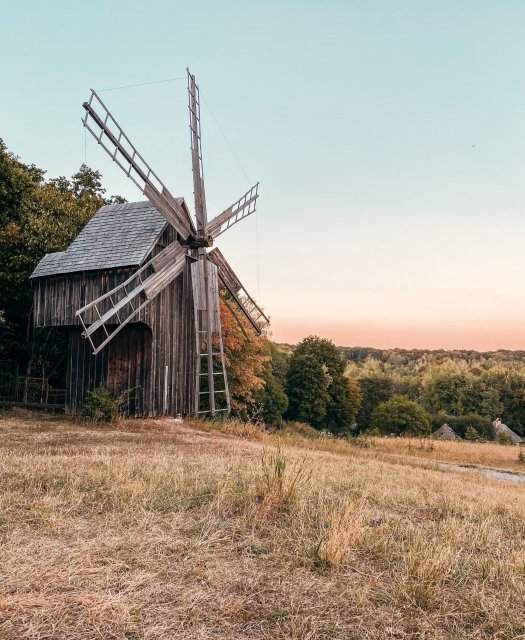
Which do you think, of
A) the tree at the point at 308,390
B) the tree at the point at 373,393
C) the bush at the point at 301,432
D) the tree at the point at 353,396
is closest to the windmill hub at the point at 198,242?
the bush at the point at 301,432

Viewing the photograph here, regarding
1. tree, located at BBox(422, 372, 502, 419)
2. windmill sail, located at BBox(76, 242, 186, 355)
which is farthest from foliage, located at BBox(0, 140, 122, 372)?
tree, located at BBox(422, 372, 502, 419)

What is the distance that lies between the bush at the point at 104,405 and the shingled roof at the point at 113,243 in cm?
470

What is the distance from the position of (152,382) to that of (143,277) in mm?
3987

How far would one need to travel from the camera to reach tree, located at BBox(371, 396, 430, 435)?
2376 inches

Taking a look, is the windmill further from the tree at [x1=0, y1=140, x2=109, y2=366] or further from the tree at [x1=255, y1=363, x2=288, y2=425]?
the tree at [x1=255, y1=363, x2=288, y2=425]

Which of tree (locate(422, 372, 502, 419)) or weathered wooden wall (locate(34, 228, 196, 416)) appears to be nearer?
weathered wooden wall (locate(34, 228, 196, 416))

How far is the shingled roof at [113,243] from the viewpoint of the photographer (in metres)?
21.3

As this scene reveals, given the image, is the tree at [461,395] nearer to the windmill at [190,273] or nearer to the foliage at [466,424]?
the foliage at [466,424]

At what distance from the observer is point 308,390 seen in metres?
55.9

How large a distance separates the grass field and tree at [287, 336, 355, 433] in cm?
4870

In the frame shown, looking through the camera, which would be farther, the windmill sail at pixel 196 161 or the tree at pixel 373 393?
the tree at pixel 373 393

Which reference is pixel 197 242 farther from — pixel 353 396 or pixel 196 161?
pixel 353 396

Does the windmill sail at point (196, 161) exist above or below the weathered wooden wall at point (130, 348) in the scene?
above

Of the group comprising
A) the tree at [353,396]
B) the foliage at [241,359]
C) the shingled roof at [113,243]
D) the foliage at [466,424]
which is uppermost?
the shingled roof at [113,243]
